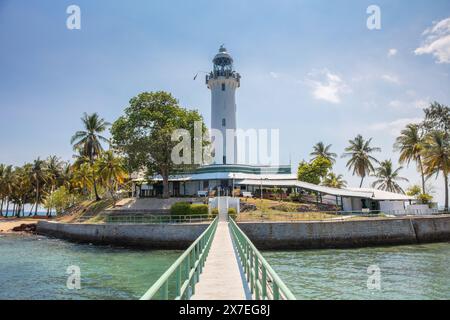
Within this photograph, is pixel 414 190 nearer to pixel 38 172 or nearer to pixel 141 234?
pixel 141 234

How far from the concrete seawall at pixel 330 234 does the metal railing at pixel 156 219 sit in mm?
5959

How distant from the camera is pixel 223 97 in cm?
5869

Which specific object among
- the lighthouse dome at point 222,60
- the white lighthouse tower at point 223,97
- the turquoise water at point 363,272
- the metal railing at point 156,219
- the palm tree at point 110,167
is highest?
the lighthouse dome at point 222,60

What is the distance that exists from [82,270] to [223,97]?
4370 cm

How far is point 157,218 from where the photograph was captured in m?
36.7

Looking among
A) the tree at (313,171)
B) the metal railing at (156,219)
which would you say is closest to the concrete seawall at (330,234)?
the metal railing at (156,219)

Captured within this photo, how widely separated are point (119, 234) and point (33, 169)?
4377cm

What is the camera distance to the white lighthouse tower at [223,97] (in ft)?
190

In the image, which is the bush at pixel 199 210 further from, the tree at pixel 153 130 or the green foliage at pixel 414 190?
the green foliage at pixel 414 190

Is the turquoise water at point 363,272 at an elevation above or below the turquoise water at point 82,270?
above

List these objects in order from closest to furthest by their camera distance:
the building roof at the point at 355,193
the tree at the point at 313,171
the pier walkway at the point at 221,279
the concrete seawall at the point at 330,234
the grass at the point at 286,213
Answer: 1. the pier walkway at the point at 221,279
2. the concrete seawall at the point at 330,234
3. the grass at the point at 286,213
4. the building roof at the point at 355,193
5. the tree at the point at 313,171

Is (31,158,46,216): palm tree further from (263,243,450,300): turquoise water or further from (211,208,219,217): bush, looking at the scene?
(263,243,450,300): turquoise water

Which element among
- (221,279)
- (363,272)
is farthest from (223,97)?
(221,279)

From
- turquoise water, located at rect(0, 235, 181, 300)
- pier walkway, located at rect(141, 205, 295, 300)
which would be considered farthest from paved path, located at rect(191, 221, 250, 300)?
turquoise water, located at rect(0, 235, 181, 300)
